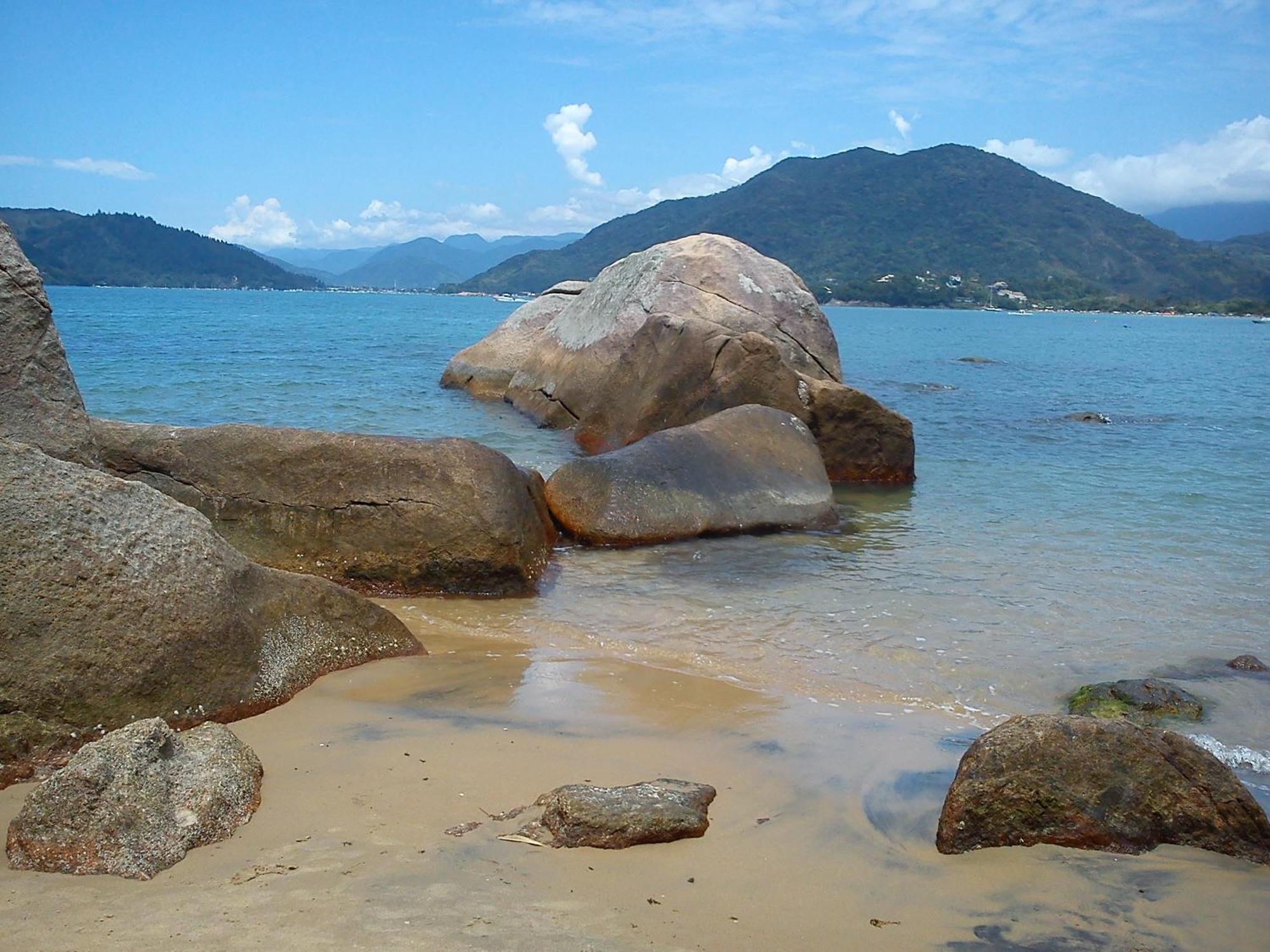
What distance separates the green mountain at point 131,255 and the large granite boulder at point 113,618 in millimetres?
117085

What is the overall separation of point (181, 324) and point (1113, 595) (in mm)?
42831

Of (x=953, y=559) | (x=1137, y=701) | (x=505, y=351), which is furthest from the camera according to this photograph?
(x=505, y=351)

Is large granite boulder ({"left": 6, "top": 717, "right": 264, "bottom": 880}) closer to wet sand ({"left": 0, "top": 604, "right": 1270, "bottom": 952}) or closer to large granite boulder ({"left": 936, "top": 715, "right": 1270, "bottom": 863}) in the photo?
wet sand ({"left": 0, "top": 604, "right": 1270, "bottom": 952})

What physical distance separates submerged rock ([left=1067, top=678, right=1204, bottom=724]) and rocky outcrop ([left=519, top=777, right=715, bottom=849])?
8.73ft

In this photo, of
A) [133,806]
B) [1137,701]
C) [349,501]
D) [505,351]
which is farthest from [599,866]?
[505,351]

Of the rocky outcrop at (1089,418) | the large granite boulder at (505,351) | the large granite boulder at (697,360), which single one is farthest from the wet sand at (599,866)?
the rocky outcrop at (1089,418)

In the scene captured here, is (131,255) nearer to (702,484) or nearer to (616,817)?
(702,484)

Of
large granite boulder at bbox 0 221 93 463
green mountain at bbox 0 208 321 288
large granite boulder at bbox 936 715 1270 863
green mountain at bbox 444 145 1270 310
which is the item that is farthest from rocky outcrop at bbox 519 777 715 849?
green mountain at bbox 0 208 321 288

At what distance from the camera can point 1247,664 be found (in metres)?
6.01

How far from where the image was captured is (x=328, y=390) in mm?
19031

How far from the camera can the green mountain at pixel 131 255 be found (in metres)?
115

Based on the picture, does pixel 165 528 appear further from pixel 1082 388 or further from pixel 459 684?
pixel 1082 388

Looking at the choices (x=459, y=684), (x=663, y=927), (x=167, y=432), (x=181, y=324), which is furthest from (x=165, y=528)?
(x=181, y=324)

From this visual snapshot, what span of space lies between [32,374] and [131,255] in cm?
13947
